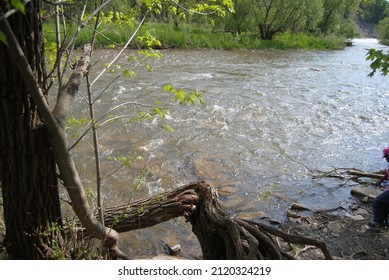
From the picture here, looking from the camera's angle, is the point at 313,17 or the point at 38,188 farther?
the point at 313,17

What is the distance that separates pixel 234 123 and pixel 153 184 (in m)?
3.88

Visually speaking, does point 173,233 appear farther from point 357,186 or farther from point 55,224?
point 357,186

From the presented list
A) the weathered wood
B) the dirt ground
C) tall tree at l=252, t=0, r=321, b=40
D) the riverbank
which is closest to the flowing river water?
the weathered wood

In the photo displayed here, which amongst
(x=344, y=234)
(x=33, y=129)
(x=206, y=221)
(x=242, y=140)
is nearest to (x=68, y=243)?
(x=33, y=129)

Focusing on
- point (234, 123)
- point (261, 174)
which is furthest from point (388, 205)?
point (234, 123)

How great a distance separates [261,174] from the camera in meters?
6.97

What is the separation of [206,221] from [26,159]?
1.89 metres

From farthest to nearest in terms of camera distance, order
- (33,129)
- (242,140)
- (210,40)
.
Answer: (210,40)
(242,140)
(33,129)

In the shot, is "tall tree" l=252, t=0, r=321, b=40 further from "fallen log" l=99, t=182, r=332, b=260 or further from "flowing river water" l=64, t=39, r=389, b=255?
"fallen log" l=99, t=182, r=332, b=260

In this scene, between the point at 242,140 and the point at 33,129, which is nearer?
the point at 33,129

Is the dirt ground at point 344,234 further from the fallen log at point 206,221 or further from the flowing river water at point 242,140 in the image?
the fallen log at point 206,221

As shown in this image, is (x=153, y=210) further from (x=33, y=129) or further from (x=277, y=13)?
(x=277, y=13)

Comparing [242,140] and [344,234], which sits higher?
[242,140]

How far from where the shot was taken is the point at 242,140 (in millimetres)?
8469
